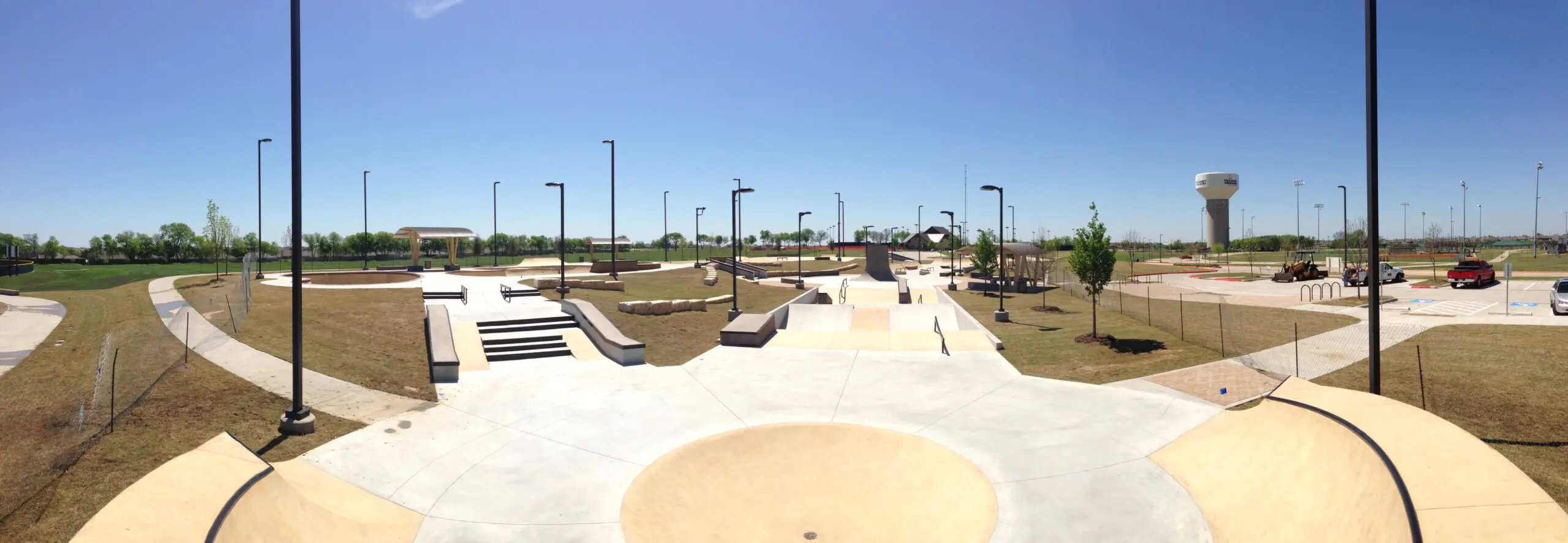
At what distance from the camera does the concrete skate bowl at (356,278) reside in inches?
1347

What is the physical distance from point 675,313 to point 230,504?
18.5 metres

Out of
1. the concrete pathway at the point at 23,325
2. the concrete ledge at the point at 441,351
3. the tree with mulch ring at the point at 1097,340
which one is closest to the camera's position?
the concrete pathway at the point at 23,325

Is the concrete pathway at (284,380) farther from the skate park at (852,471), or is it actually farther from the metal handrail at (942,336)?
the metal handrail at (942,336)

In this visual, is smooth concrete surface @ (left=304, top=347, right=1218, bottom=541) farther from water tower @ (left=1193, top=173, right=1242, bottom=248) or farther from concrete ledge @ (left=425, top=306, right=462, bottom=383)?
water tower @ (left=1193, top=173, right=1242, bottom=248)

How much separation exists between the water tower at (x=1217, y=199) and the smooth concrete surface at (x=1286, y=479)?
685 feet

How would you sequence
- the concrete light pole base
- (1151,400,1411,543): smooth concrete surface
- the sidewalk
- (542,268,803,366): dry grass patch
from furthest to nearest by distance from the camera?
(542,268,803,366): dry grass patch, the sidewalk, the concrete light pole base, (1151,400,1411,543): smooth concrete surface

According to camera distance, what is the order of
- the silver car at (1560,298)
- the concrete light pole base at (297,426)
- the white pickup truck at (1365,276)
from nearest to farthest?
1. the concrete light pole base at (297,426)
2. the silver car at (1560,298)
3. the white pickup truck at (1365,276)

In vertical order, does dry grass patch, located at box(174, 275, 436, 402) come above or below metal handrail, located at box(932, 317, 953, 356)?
above

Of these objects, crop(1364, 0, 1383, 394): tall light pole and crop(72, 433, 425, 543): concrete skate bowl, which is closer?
crop(72, 433, 425, 543): concrete skate bowl

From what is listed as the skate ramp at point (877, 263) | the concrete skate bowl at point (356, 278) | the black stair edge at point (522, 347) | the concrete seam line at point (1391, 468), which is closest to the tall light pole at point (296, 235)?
the black stair edge at point (522, 347)

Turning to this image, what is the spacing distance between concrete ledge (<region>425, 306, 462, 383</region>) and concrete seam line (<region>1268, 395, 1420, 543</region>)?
15527 mm

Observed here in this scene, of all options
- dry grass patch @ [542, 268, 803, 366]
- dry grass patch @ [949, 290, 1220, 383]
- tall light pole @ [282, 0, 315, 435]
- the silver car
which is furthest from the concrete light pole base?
the silver car

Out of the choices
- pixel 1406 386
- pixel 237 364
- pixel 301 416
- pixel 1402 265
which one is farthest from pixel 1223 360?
pixel 1402 265

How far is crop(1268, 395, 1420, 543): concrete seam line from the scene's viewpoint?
16.5ft
